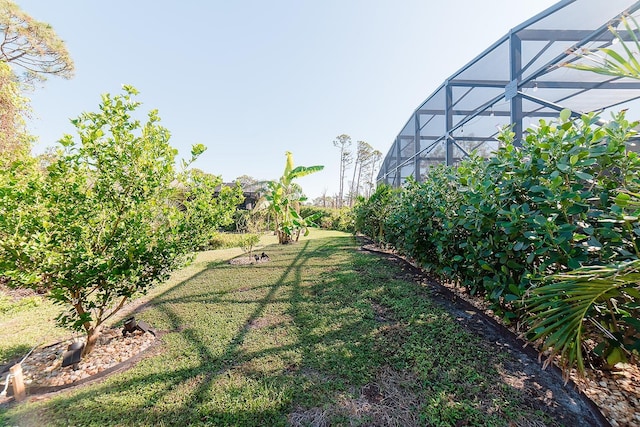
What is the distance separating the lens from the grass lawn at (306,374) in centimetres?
157

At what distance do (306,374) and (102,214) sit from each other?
2.38 metres

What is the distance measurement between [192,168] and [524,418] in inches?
144

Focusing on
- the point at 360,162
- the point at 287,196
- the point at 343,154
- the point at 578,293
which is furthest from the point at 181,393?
the point at 343,154

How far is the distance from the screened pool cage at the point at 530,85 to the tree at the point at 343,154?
2228 centimetres

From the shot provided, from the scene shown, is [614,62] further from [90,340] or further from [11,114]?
[11,114]

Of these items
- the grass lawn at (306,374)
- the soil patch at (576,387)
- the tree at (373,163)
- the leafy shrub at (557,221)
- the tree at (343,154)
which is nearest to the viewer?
the leafy shrub at (557,221)

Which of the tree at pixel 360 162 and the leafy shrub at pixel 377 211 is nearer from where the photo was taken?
the leafy shrub at pixel 377 211

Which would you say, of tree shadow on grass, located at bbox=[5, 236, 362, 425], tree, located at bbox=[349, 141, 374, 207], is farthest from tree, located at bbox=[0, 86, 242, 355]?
tree, located at bbox=[349, 141, 374, 207]

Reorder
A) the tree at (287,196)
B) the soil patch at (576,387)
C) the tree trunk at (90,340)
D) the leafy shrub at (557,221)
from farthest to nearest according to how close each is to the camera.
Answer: the tree at (287,196) < the tree trunk at (90,340) < the soil patch at (576,387) < the leafy shrub at (557,221)

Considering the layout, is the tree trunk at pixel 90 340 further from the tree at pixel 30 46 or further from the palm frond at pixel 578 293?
the tree at pixel 30 46

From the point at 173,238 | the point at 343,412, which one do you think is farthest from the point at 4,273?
the point at 343,412

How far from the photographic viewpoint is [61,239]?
6.61ft

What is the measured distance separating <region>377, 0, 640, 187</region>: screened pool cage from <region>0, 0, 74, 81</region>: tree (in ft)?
40.4

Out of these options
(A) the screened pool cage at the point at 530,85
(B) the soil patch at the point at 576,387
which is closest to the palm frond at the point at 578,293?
(B) the soil patch at the point at 576,387
